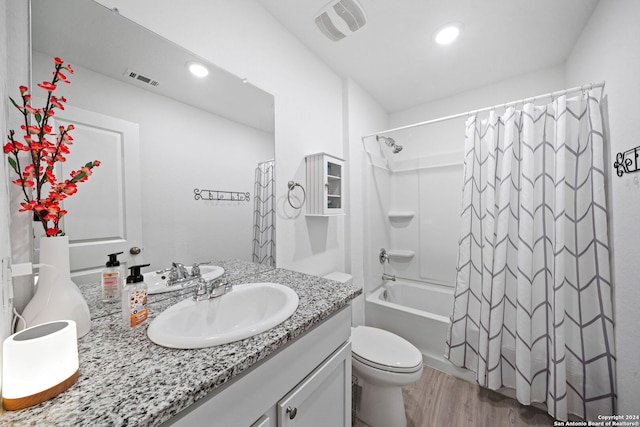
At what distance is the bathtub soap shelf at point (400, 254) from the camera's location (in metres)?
2.52

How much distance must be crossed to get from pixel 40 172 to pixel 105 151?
20cm

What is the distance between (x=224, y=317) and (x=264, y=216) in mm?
587

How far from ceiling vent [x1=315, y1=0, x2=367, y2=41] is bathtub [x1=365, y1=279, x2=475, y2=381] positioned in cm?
212

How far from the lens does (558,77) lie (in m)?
1.92

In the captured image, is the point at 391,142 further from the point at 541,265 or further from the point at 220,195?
the point at 220,195

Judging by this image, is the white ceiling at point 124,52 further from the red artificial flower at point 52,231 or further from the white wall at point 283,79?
the red artificial flower at point 52,231

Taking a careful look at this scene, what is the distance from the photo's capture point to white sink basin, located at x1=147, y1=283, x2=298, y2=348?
600mm

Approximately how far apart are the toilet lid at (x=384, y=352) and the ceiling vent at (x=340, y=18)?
2013 millimetres

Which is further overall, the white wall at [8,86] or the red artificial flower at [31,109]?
the red artificial flower at [31,109]

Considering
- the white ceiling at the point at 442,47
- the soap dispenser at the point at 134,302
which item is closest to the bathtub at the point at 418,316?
the soap dispenser at the point at 134,302

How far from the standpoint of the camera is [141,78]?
881 mm

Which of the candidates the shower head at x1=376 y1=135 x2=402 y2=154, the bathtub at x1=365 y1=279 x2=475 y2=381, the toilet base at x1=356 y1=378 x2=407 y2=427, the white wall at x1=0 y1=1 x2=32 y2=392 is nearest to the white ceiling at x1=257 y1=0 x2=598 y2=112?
the shower head at x1=376 y1=135 x2=402 y2=154

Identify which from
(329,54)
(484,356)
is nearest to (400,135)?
(329,54)

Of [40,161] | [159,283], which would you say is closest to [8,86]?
[40,161]
